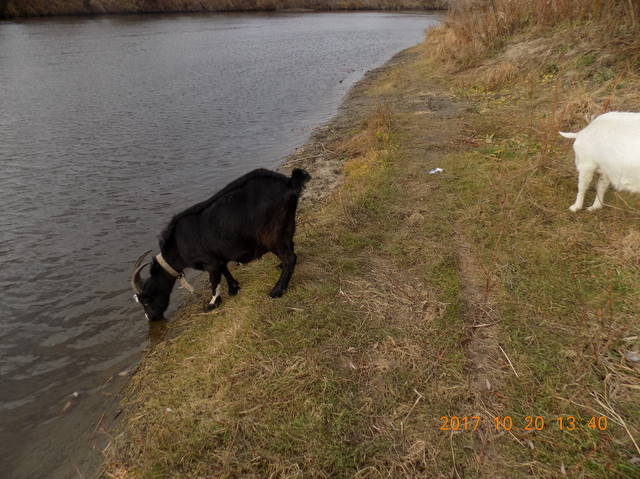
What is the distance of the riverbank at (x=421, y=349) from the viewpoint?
9.23 feet

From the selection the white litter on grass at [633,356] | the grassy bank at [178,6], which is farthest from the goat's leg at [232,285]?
the grassy bank at [178,6]

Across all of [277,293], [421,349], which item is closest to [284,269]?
[277,293]

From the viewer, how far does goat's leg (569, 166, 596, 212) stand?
4.81 m

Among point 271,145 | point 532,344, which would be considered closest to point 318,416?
point 532,344

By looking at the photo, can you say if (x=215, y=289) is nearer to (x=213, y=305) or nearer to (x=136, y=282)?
(x=213, y=305)

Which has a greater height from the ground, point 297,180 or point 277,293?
point 297,180

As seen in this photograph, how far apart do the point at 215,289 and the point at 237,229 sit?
1.01 metres

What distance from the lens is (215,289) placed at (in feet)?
16.2

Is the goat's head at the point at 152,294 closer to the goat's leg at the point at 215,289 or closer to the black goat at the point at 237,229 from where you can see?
the black goat at the point at 237,229

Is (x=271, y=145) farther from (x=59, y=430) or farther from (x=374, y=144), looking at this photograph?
(x=59, y=430)

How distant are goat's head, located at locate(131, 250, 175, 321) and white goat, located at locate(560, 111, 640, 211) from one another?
19.0 feet

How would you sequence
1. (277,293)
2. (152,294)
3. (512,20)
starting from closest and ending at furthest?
(277,293), (152,294), (512,20)

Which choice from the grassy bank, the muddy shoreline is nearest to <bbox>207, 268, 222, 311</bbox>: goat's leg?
the muddy shoreline

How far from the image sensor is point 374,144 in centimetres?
926
